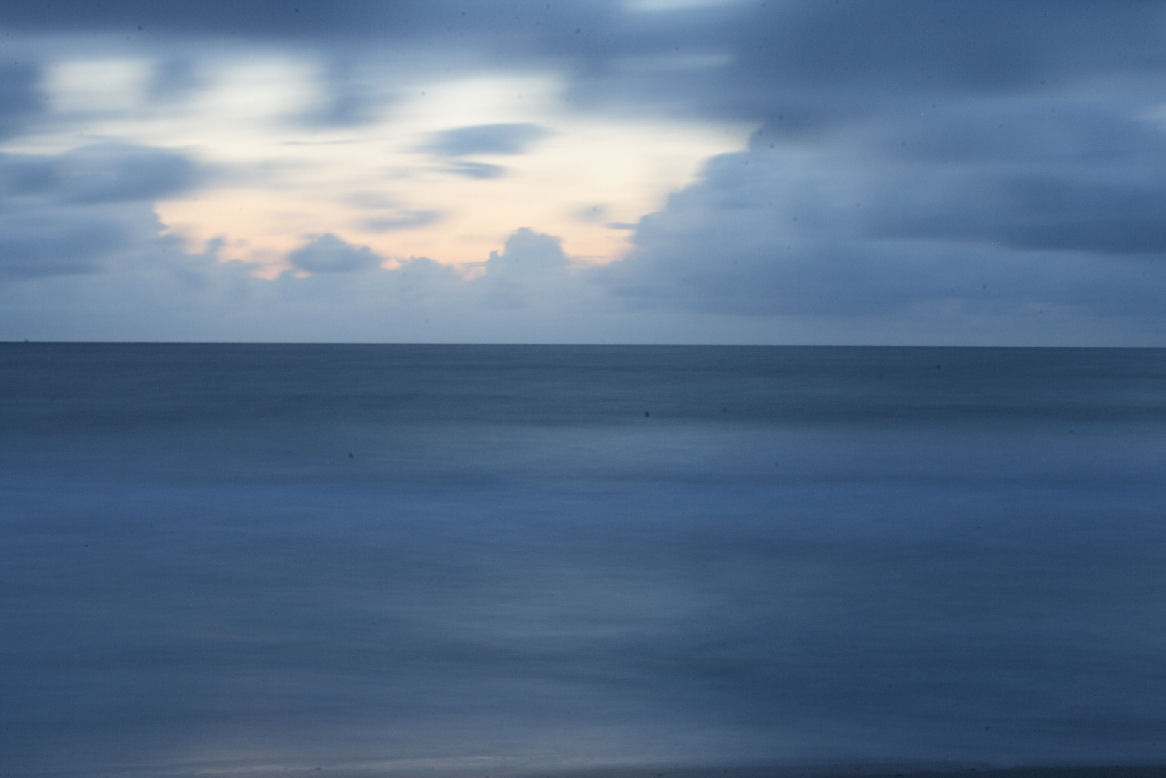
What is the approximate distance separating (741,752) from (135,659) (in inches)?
175

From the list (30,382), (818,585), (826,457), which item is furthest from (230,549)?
(30,382)

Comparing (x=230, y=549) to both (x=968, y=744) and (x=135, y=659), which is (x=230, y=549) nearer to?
(x=135, y=659)

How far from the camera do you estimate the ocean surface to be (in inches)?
234

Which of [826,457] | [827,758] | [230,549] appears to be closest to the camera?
[827,758]

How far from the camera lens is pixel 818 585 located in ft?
34.1

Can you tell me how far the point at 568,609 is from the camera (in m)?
9.20

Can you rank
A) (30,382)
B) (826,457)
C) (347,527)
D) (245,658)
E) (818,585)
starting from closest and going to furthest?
(245,658) < (818,585) < (347,527) < (826,457) < (30,382)

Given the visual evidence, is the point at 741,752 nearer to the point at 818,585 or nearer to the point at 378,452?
the point at 818,585

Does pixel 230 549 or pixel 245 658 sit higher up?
pixel 230 549

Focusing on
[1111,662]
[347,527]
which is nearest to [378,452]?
[347,527]

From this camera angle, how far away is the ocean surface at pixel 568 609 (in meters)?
5.95

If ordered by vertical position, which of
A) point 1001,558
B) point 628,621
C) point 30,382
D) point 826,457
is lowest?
point 628,621

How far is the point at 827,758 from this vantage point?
568 cm

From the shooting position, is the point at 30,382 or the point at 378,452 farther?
the point at 30,382
